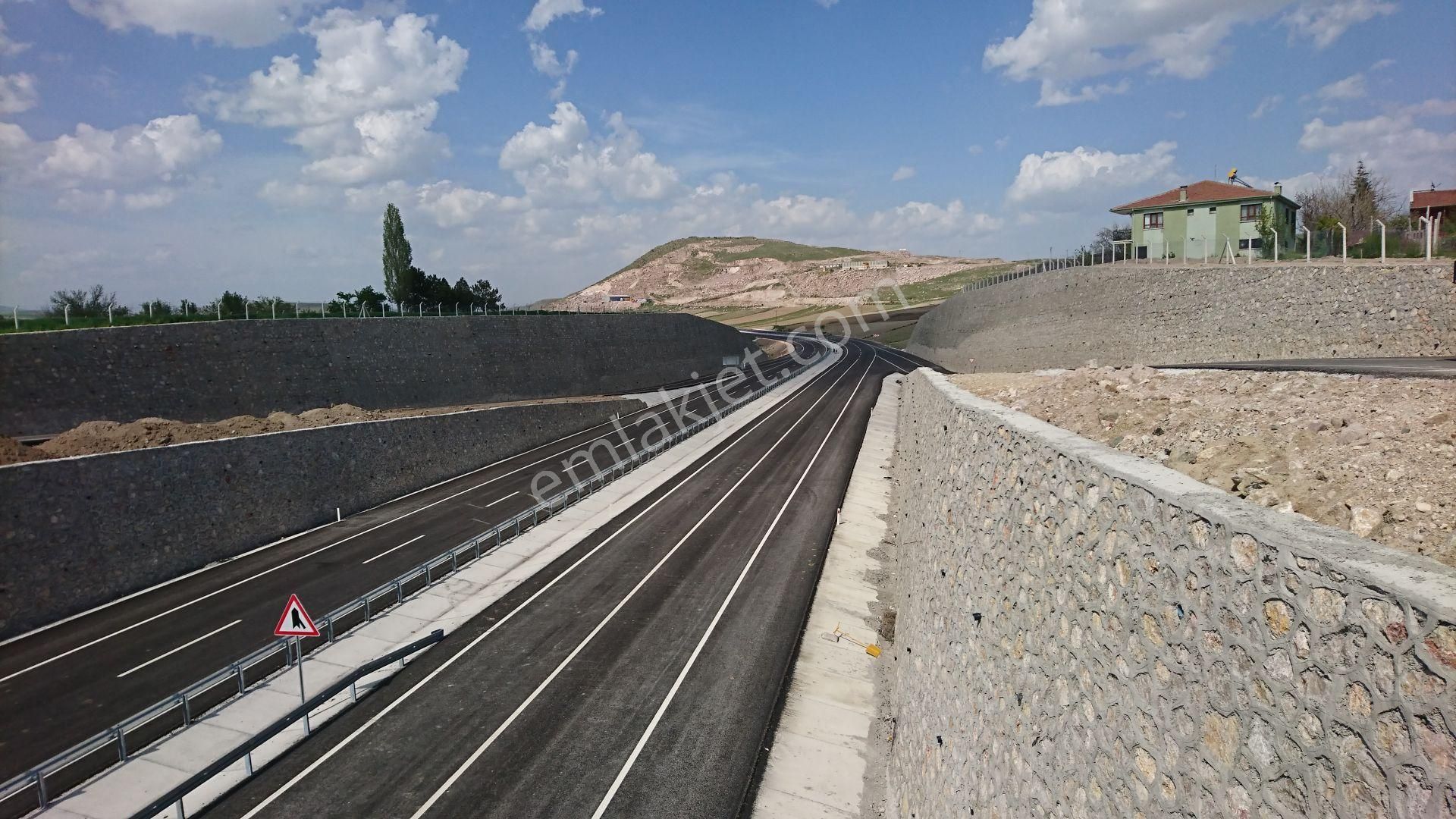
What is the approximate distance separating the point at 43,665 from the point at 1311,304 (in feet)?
154

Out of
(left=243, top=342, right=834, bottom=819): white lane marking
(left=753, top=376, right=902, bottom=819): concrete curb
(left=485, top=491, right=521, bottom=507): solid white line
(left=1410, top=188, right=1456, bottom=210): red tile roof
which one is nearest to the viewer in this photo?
(left=243, top=342, right=834, bottom=819): white lane marking

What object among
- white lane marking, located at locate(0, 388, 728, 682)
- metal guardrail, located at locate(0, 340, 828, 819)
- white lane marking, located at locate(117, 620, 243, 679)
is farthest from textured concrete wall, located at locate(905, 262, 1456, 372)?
white lane marking, located at locate(117, 620, 243, 679)

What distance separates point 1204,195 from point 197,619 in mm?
64016

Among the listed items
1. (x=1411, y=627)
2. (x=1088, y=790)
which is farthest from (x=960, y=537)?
(x=1411, y=627)

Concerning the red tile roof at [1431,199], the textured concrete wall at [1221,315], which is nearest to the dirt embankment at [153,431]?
the textured concrete wall at [1221,315]

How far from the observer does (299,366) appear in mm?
41938

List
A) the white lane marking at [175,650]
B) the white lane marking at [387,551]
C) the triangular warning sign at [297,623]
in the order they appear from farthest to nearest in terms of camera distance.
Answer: the white lane marking at [387,551] → the white lane marking at [175,650] → the triangular warning sign at [297,623]

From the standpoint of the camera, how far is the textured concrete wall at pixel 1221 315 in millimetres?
28500

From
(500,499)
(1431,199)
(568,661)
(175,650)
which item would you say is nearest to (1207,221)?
(1431,199)

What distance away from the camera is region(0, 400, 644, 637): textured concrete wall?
2367cm

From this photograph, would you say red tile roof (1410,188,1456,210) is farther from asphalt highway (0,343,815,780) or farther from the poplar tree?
the poplar tree

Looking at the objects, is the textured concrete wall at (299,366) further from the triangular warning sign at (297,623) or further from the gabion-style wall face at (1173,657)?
the gabion-style wall face at (1173,657)

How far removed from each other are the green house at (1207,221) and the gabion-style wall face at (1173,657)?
49.6 metres

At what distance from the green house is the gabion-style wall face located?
163ft
